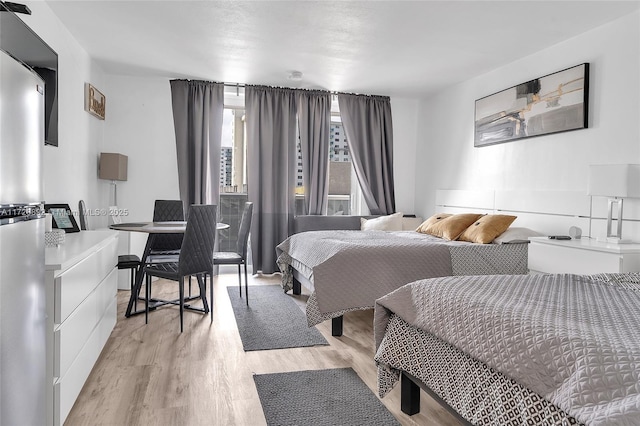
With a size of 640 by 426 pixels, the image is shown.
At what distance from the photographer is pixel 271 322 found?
3682mm

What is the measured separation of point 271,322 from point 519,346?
255 centimetres

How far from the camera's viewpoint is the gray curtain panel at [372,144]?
605cm

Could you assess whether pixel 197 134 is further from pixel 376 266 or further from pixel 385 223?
pixel 376 266

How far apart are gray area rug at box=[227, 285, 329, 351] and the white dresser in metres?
0.98

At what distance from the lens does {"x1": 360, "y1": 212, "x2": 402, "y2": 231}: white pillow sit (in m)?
5.57

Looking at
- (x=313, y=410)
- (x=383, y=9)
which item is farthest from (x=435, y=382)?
(x=383, y=9)

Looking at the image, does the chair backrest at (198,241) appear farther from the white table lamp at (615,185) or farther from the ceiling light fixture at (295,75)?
the white table lamp at (615,185)

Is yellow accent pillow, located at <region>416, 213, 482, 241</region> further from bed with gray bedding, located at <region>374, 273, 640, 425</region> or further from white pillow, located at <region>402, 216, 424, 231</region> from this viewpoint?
bed with gray bedding, located at <region>374, 273, 640, 425</region>

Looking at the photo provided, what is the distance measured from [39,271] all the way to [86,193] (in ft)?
11.6

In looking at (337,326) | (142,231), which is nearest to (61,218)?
(142,231)

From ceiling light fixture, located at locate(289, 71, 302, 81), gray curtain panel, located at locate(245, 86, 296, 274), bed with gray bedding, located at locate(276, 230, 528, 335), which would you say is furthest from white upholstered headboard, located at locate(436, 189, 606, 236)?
ceiling light fixture, located at locate(289, 71, 302, 81)

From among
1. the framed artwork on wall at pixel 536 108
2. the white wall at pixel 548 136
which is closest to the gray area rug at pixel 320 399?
the white wall at pixel 548 136

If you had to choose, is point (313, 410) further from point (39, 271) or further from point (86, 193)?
point (86, 193)

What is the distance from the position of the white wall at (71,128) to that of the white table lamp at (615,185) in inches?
162
